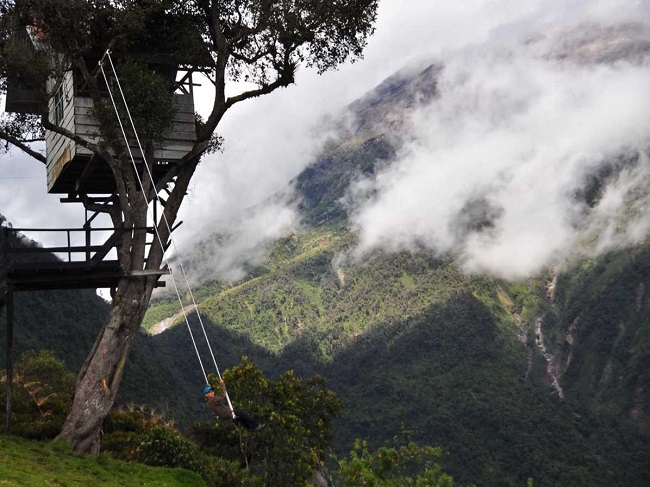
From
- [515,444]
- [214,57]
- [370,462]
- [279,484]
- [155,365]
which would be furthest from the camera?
[515,444]

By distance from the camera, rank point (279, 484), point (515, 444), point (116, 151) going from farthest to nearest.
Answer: point (515, 444) < point (279, 484) < point (116, 151)

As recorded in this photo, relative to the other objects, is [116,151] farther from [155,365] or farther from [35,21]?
[155,365]

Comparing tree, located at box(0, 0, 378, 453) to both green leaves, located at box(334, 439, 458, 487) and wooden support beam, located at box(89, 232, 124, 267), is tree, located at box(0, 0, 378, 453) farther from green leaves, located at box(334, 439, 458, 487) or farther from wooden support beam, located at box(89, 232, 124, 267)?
green leaves, located at box(334, 439, 458, 487)

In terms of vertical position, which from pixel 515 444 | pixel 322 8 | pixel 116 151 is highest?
pixel 322 8

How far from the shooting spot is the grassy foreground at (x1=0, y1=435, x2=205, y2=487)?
58.4 ft

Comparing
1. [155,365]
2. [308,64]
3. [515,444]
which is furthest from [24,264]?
[515,444]

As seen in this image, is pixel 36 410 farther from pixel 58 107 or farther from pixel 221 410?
pixel 58 107

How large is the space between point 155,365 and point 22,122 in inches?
3854

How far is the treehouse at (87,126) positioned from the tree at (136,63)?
268 millimetres

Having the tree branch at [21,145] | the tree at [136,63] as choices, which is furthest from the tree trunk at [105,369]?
the tree branch at [21,145]

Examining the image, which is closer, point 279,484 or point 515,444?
point 279,484

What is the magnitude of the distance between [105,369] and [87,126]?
7.10 meters

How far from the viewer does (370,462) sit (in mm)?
21781

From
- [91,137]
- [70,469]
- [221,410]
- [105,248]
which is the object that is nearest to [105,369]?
[70,469]
